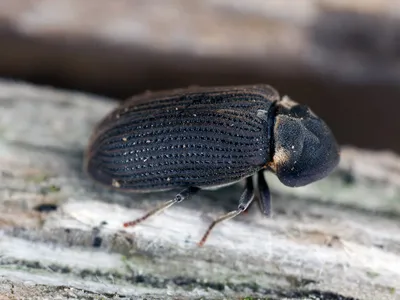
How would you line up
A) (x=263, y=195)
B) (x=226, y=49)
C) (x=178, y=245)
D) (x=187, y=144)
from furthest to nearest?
(x=226, y=49) → (x=263, y=195) → (x=187, y=144) → (x=178, y=245)

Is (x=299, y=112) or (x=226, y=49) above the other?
(x=226, y=49)

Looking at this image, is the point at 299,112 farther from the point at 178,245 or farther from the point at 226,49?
the point at 226,49

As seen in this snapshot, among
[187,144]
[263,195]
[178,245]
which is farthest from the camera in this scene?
[263,195]

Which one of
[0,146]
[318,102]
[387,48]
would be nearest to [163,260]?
[0,146]

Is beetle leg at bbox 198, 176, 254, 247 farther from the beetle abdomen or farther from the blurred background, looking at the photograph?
the blurred background

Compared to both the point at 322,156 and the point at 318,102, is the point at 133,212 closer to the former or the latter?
the point at 322,156

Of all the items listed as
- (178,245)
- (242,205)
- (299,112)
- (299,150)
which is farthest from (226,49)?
(178,245)

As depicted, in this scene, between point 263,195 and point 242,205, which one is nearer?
point 242,205
